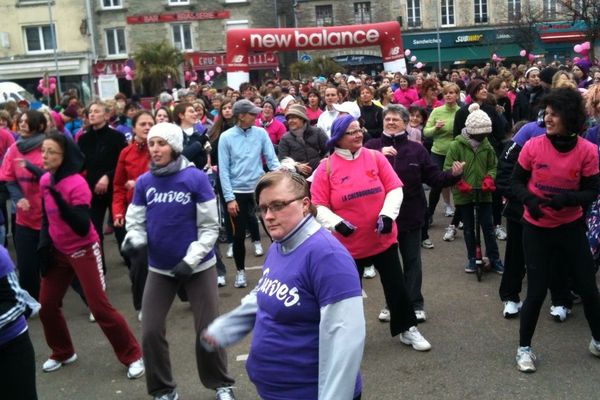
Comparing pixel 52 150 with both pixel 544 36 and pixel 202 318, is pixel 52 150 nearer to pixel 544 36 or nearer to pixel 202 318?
pixel 202 318

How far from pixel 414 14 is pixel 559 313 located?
143 feet

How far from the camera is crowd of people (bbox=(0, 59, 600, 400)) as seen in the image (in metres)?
2.75

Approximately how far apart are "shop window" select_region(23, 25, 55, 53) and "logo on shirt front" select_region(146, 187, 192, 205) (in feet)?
135

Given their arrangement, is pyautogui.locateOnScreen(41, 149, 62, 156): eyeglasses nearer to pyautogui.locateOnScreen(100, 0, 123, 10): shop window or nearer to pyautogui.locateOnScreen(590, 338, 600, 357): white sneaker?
pyautogui.locateOnScreen(590, 338, 600, 357): white sneaker

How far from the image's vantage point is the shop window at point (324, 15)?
46.8m

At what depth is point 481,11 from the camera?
4691 centimetres

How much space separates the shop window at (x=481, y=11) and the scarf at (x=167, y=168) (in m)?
45.8

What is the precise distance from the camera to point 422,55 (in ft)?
154

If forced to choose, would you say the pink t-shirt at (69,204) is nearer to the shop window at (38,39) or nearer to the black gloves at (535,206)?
the black gloves at (535,206)

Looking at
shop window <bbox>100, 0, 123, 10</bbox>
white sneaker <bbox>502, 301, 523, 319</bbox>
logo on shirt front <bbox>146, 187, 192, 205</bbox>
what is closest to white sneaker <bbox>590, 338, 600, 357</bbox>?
white sneaker <bbox>502, 301, 523, 319</bbox>

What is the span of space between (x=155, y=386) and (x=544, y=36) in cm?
4629

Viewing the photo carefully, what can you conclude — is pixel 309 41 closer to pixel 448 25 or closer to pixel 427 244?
pixel 427 244

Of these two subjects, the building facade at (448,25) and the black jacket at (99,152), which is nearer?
the black jacket at (99,152)

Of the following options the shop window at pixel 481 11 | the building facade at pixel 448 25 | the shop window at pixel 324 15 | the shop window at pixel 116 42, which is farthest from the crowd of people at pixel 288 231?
the shop window at pixel 481 11
